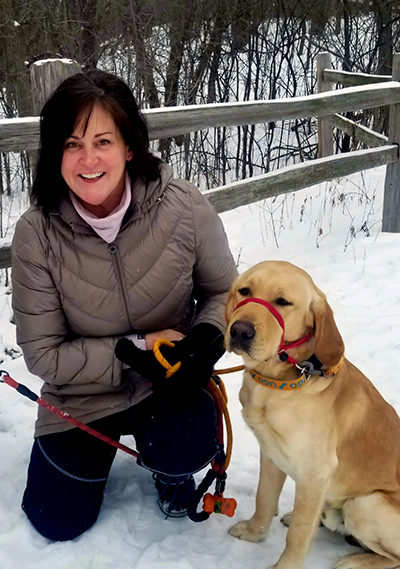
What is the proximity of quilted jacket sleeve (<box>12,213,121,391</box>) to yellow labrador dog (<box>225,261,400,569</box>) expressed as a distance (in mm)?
553

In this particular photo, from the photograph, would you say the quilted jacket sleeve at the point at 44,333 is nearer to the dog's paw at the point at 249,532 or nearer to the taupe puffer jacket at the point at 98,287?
the taupe puffer jacket at the point at 98,287

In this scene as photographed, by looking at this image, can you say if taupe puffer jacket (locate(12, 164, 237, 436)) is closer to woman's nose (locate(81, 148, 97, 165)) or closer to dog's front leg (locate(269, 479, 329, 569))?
woman's nose (locate(81, 148, 97, 165))

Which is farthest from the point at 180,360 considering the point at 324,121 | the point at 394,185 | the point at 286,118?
the point at 324,121

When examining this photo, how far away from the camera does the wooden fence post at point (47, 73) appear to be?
3.00 meters

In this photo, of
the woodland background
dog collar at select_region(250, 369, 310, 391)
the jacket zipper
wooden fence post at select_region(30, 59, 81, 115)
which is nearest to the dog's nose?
dog collar at select_region(250, 369, 310, 391)

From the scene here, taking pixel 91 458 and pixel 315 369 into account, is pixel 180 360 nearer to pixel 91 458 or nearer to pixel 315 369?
pixel 315 369

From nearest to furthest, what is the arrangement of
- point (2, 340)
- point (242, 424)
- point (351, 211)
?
point (242, 424), point (2, 340), point (351, 211)

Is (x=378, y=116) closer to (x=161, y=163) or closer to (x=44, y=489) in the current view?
(x=161, y=163)

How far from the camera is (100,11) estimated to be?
23.9ft

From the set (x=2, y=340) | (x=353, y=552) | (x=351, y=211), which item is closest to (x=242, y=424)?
(x=353, y=552)

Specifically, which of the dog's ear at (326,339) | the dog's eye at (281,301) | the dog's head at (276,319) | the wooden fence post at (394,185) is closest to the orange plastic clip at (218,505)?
the dog's head at (276,319)

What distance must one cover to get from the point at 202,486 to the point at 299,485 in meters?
0.45

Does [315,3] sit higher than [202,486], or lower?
higher

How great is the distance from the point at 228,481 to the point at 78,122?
1.65 m
